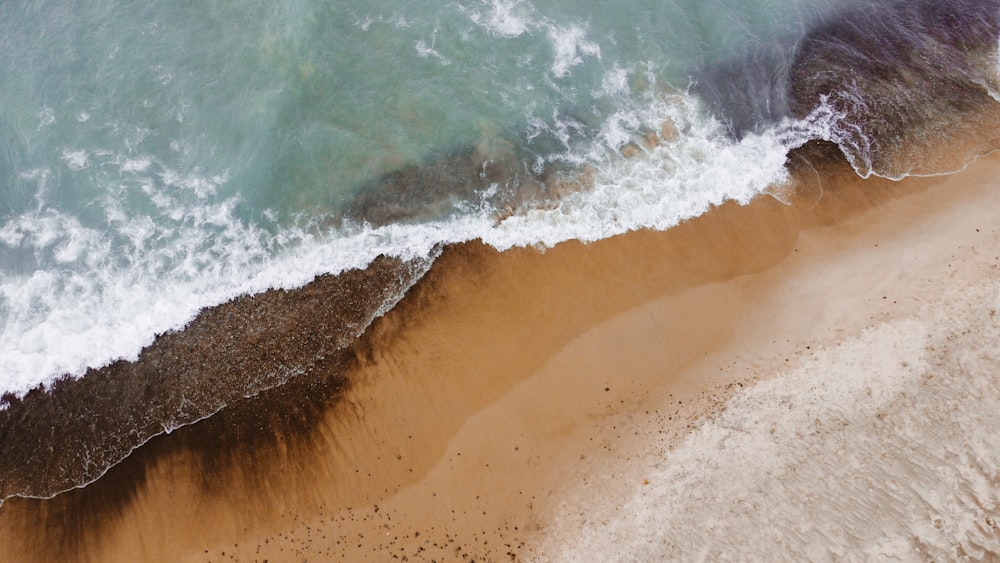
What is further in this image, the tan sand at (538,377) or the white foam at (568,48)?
the white foam at (568,48)

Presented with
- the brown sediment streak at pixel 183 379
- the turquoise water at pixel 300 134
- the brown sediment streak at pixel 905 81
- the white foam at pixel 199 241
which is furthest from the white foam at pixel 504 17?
the brown sediment streak at pixel 183 379

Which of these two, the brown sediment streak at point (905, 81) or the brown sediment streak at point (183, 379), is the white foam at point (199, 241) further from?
the brown sediment streak at point (905, 81)

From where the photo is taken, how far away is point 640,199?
20281mm

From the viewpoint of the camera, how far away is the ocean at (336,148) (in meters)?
18.3

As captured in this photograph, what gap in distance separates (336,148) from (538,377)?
12.1 meters

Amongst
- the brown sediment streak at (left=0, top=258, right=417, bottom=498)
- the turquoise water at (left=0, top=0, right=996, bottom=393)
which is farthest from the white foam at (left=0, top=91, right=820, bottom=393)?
the brown sediment streak at (left=0, top=258, right=417, bottom=498)

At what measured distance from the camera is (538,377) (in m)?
17.5

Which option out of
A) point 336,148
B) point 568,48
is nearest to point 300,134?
point 336,148

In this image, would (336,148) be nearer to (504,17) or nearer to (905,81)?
(504,17)

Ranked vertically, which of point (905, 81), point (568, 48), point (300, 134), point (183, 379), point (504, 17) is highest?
point (504, 17)

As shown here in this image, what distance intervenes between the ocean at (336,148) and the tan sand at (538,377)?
133 cm

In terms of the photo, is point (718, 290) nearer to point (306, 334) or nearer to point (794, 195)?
point (794, 195)

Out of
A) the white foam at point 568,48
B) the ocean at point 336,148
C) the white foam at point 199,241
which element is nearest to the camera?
the ocean at point 336,148

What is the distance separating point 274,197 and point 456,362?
9.79m
